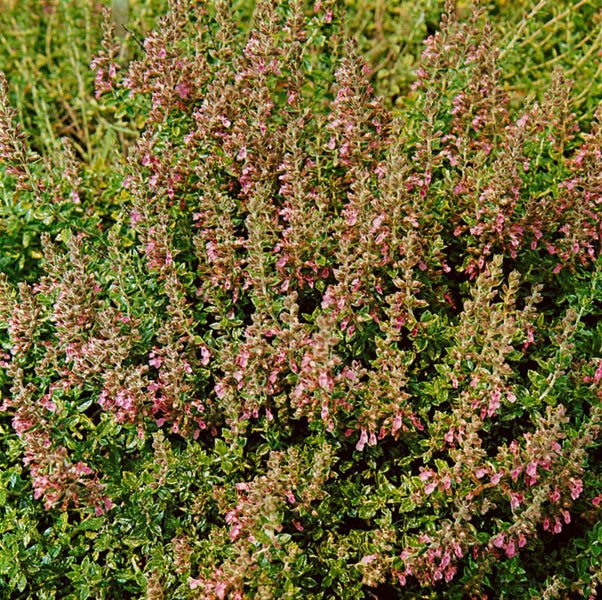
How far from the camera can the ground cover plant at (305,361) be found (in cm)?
223

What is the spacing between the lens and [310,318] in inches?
96.8

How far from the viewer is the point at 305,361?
2.12 meters

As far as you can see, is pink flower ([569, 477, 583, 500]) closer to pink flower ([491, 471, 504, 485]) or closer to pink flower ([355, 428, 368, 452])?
pink flower ([491, 471, 504, 485])

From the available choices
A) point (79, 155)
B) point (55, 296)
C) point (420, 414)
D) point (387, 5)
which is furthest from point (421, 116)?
point (79, 155)

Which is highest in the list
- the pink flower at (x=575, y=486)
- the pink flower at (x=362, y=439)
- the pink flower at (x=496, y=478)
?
the pink flower at (x=575, y=486)

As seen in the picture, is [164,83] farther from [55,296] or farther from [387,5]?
[387,5]

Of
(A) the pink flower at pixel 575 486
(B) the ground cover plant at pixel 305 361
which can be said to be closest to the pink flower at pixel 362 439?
(B) the ground cover plant at pixel 305 361

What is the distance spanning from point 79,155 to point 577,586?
3399 millimetres

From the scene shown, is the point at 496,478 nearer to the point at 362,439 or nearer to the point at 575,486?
the point at 575,486

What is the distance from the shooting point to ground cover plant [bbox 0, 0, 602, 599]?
2227 mm

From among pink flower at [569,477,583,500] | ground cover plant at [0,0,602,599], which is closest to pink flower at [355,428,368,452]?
ground cover plant at [0,0,602,599]

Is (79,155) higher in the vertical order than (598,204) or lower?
lower

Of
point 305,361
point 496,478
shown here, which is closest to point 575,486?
point 496,478

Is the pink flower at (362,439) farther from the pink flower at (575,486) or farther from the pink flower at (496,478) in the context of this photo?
the pink flower at (575,486)
